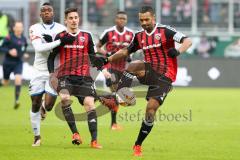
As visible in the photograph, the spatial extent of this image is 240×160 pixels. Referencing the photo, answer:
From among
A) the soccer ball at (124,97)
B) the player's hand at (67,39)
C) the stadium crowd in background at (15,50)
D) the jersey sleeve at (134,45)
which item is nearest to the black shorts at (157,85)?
the jersey sleeve at (134,45)

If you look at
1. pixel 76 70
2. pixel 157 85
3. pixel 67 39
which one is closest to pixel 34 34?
pixel 67 39

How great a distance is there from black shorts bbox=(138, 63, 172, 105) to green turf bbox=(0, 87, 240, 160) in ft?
3.10

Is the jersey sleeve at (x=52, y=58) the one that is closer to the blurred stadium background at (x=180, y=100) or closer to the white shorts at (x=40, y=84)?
the white shorts at (x=40, y=84)

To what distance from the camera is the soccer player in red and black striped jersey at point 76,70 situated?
41.5 ft

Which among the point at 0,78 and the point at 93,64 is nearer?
the point at 93,64

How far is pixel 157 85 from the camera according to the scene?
12.1 m

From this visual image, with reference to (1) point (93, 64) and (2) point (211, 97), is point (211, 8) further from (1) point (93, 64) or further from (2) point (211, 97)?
(1) point (93, 64)

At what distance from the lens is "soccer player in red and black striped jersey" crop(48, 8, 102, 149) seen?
41.5 ft

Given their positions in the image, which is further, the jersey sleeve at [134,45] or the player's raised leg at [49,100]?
the player's raised leg at [49,100]

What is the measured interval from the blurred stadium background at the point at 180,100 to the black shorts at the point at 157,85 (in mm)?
944

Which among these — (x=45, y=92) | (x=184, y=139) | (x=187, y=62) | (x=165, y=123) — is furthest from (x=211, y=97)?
(x=45, y=92)

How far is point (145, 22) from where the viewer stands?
11.8 metres

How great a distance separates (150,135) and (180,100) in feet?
31.5

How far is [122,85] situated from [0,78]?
15.7 meters
